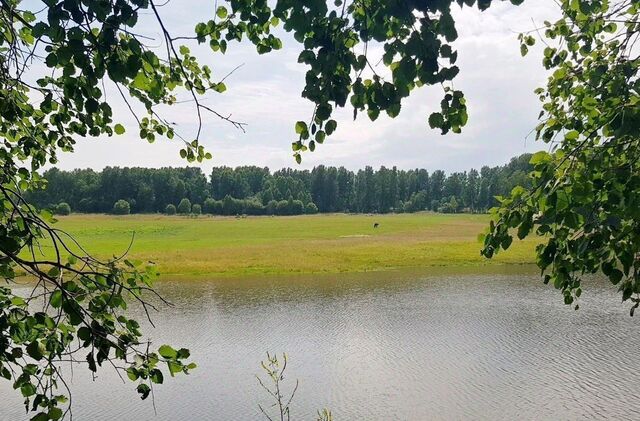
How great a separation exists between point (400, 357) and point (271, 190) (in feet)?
407

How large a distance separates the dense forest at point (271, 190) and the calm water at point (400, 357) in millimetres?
88682

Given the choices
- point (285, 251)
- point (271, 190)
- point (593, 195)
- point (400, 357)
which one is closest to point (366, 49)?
point (593, 195)

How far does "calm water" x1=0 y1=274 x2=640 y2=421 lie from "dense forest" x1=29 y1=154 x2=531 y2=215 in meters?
88.7

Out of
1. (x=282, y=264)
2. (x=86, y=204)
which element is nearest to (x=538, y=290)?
(x=282, y=264)

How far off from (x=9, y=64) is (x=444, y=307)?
75.1 ft

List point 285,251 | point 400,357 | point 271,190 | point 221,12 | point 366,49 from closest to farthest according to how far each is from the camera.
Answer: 1. point 366,49
2. point 221,12
3. point 400,357
4. point 285,251
5. point 271,190

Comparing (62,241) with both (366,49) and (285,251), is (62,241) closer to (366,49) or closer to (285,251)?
(366,49)

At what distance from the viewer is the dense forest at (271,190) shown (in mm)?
119375

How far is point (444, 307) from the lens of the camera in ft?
79.7

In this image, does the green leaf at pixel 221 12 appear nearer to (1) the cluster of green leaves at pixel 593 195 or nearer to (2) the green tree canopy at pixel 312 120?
(2) the green tree canopy at pixel 312 120

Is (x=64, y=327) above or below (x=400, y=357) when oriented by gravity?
above

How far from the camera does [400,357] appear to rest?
17031 mm

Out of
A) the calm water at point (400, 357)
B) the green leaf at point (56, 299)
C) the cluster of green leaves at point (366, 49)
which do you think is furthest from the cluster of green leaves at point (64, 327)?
the calm water at point (400, 357)

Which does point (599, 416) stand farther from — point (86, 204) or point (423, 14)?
point (86, 204)
